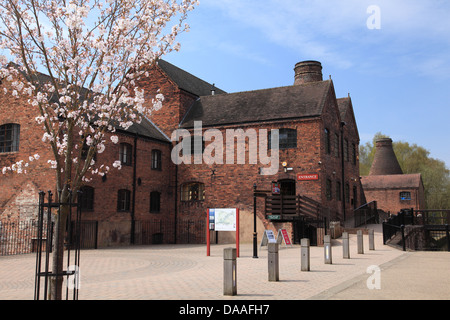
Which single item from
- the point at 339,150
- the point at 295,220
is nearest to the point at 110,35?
the point at 295,220

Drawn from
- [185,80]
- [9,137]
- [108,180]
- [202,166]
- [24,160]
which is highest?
[185,80]

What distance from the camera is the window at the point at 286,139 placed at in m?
24.1

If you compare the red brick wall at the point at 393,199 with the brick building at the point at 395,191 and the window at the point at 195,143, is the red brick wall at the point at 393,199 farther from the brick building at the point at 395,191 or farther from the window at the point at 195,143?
the window at the point at 195,143

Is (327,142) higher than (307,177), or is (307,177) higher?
(327,142)

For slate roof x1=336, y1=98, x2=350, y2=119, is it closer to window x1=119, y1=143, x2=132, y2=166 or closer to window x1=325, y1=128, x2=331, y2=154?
window x1=325, y1=128, x2=331, y2=154

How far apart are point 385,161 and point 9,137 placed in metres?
42.8

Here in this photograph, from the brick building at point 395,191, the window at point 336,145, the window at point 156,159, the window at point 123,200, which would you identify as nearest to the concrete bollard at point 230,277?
the window at point 123,200

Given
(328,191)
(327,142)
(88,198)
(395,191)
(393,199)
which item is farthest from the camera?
(393,199)

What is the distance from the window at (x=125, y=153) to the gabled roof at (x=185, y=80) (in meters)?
6.38

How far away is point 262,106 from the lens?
26.0 metres

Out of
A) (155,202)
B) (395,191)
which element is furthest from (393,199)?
(155,202)

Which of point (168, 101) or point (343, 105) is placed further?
point (343, 105)

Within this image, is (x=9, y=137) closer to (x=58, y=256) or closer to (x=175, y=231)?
(x=175, y=231)

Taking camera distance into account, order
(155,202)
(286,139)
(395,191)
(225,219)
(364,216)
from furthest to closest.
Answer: (395,191) < (364,216) < (155,202) < (286,139) < (225,219)
